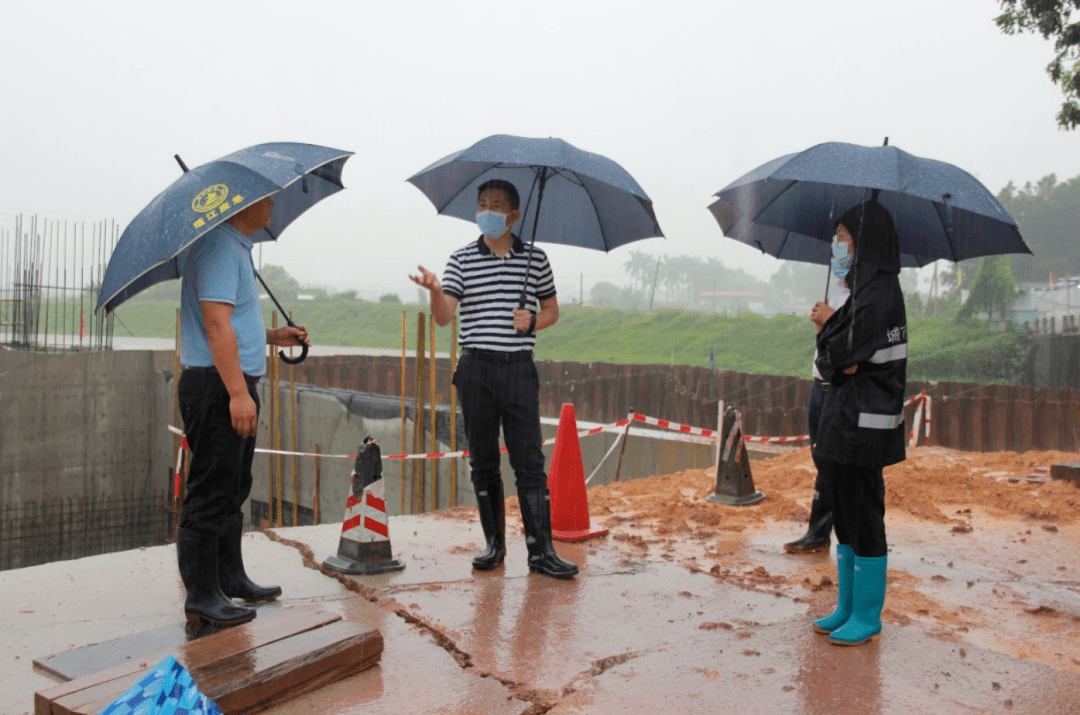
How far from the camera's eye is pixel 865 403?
335cm

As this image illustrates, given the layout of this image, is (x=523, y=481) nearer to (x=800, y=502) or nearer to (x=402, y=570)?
(x=402, y=570)

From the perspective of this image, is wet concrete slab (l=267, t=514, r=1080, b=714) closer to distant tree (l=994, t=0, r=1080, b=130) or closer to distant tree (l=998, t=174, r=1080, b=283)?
distant tree (l=994, t=0, r=1080, b=130)

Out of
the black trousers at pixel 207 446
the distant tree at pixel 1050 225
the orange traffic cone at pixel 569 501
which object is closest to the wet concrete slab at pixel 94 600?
the black trousers at pixel 207 446

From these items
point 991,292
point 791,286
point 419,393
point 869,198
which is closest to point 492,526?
point 869,198

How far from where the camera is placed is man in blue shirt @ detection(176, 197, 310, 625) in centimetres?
324

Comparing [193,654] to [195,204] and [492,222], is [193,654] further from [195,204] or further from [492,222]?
Answer: [492,222]

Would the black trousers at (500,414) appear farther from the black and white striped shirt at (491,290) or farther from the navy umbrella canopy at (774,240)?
the navy umbrella canopy at (774,240)

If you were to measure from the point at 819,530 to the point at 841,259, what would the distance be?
2158 millimetres

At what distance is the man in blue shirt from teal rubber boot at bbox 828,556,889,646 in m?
2.43

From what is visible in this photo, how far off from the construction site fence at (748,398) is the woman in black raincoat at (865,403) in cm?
902

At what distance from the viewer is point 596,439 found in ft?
43.7

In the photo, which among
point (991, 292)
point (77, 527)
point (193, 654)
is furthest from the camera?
point (991, 292)

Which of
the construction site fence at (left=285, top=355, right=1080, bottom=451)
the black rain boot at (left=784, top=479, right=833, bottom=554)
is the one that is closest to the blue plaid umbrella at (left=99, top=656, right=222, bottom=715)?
the black rain boot at (left=784, top=479, right=833, bottom=554)

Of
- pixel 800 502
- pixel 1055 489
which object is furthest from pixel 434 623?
pixel 1055 489
